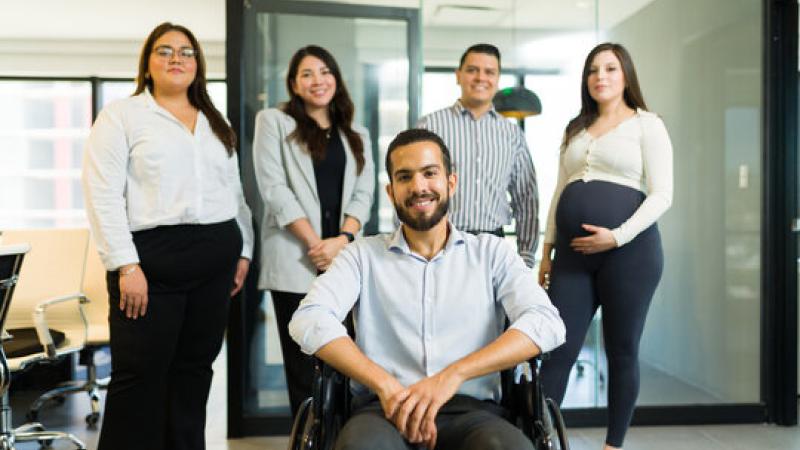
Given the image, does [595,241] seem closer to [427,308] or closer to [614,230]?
[614,230]

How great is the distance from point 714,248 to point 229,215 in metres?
2.36

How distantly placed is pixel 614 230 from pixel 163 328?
1515mm

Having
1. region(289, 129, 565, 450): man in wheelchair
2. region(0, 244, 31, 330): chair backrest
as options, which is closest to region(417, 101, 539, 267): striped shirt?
region(289, 129, 565, 450): man in wheelchair

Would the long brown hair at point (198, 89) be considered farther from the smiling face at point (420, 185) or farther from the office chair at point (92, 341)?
the office chair at point (92, 341)

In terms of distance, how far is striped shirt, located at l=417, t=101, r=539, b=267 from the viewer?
2689 millimetres

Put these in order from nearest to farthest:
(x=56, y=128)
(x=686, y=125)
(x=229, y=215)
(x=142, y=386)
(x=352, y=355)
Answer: (x=352, y=355), (x=142, y=386), (x=229, y=215), (x=686, y=125), (x=56, y=128)

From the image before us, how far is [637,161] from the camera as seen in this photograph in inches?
99.7

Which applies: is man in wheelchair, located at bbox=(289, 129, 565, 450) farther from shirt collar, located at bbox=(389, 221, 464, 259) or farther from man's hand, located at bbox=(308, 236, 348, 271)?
man's hand, located at bbox=(308, 236, 348, 271)

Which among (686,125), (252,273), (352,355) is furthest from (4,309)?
(686,125)

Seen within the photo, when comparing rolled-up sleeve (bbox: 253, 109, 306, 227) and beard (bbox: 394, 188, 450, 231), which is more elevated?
rolled-up sleeve (bbox: 253, 109, 306, 227)

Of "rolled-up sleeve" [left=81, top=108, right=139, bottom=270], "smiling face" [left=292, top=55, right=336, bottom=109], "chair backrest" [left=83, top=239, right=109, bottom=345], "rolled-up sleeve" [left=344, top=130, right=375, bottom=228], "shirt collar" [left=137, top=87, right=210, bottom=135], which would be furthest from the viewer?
"chair backrest" [left=83, top=239, right=109, bottom=345]

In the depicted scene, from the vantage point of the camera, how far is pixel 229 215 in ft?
8.09

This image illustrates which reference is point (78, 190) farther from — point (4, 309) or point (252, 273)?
point (4, 309)

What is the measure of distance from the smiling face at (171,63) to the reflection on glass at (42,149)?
20.4 ft
